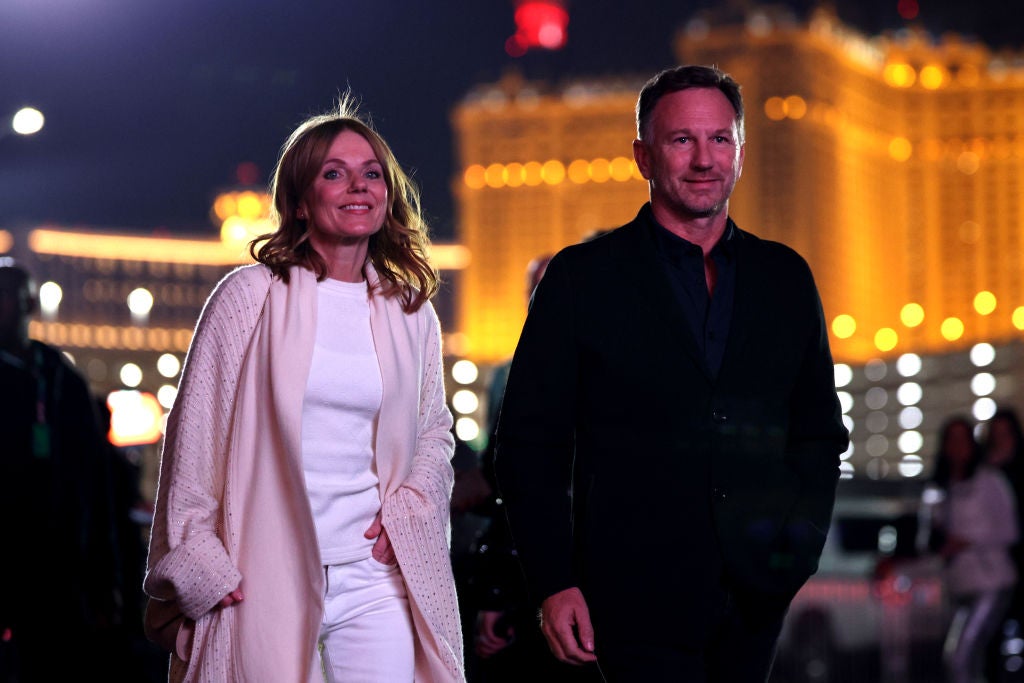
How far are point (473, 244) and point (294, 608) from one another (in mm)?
74147

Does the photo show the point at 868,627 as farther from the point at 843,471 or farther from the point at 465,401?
the point at 465,401

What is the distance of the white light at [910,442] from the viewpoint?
70.0 metres

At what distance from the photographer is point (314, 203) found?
3205 mm

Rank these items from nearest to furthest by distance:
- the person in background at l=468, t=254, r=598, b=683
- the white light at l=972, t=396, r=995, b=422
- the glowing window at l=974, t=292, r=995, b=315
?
1. the person in background at l=468, t=254, r=598, b=683
2. the white light at l=972, t=396, r=995, b=422
3. the glowing window at l=974, t=292, r=995, b=315

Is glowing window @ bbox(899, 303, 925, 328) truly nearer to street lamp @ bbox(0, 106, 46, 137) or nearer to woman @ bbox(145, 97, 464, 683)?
street lamp @ bbox(0, 106, 46, 137)

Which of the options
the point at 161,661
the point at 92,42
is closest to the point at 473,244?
the point at 92,42

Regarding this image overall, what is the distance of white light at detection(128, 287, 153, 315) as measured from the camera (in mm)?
102562

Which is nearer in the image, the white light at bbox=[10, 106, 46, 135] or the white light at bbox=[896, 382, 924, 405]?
the white light at bbox=[10, 106, 46, 135]

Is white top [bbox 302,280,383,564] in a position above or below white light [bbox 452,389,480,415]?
below

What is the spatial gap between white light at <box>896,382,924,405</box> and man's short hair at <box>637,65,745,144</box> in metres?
67.2

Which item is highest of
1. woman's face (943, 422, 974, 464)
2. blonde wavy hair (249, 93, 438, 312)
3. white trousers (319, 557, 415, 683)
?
blonde wavy hair (249, 93, 438, 312)

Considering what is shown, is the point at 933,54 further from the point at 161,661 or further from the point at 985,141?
the point at 161,661

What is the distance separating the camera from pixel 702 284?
2764 millimetres

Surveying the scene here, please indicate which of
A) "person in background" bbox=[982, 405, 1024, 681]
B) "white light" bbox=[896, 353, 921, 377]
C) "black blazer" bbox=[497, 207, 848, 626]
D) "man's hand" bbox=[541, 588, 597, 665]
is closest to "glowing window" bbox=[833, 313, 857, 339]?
"white light" bbox=[896, 353, 921, 377]
